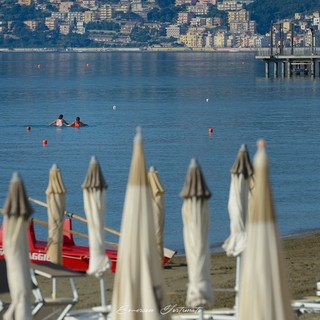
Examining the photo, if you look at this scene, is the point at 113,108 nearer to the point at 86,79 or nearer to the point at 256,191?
the point at 86,79

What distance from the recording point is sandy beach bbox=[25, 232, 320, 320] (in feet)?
60.4

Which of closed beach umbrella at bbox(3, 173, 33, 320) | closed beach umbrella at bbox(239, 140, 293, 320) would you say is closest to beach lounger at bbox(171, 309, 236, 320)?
closed beach umbrella at bbox(3, 173, 33, 320)

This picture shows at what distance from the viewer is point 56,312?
14562 mm

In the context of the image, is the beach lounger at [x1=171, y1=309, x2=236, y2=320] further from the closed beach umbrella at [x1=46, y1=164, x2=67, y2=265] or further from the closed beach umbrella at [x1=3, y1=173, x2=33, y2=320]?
the closed beach umbrella at [x1=3, y1=173, x2=33, y2=320]

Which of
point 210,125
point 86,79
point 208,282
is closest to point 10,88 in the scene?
point 86,79

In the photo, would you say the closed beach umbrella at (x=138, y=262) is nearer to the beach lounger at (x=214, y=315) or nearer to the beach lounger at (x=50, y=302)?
the beach lounger at (x=50, y=302)

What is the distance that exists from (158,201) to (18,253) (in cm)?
810

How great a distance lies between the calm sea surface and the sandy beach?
3.30 meters

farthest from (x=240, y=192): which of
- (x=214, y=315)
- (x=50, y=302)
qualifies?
(x=50, y=302)

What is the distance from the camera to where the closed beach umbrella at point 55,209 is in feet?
60.4

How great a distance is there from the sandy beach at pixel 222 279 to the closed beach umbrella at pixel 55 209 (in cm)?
77

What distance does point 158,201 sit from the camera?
65.6 ft

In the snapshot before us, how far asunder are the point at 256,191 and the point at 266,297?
2.52 ft

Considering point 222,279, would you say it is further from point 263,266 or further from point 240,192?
point 263,266
